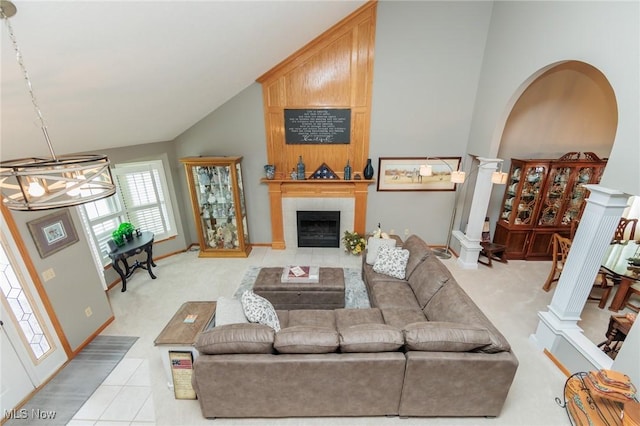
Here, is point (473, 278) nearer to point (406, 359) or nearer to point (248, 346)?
point (406, 359)

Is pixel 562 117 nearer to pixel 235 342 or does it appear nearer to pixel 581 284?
pixel 581 284

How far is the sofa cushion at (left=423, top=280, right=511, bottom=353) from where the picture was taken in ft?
7.75

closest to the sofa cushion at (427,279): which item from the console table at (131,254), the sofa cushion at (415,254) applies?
the sofa cushion at (415,254)

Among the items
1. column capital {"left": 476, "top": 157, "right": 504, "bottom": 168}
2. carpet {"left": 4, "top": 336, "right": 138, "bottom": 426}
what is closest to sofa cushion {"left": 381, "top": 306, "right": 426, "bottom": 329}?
column capital {"left": 476, "top": 157, "right": 504, "bottom": 168}

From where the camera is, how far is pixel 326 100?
16.7 feet

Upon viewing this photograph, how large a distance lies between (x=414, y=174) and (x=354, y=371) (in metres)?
4.13

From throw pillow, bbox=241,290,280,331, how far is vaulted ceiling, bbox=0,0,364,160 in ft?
7.80

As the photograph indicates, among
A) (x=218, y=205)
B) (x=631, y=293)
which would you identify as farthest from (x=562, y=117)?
(x=218, y=205)

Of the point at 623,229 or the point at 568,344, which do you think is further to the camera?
the point at 623,229

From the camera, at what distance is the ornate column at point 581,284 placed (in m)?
2.59

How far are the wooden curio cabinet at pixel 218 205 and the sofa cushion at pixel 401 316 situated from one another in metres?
3.36

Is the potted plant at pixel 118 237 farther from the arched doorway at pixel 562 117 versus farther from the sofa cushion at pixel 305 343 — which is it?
the arched doorway at pixel 562 117

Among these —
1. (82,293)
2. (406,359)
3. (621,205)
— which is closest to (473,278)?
(621,205)

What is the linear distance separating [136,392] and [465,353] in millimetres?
3296
